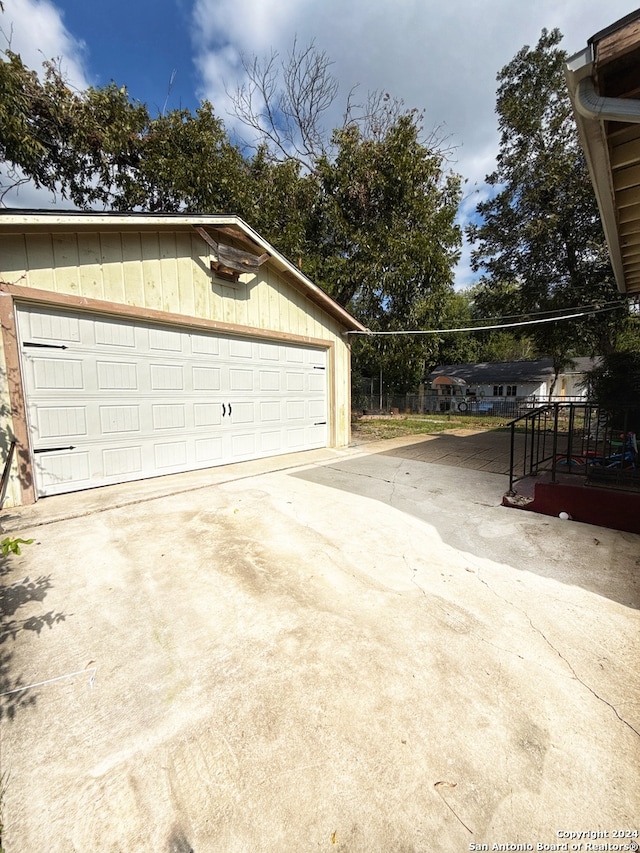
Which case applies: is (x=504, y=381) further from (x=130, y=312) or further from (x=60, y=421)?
(x=60, y=421)

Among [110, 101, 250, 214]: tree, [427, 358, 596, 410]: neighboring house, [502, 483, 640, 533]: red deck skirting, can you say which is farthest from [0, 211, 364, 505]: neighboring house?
[427, 358, 596, 410]: neighboring house

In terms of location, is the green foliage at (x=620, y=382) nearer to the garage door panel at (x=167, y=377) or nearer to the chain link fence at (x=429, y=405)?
the garage door panel at (x=167, y=377)

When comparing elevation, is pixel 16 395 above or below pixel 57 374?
below

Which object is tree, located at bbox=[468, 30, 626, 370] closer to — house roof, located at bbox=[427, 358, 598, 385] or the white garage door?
the white garage door

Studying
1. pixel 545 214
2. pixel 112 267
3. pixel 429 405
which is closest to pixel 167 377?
pixel 112 267

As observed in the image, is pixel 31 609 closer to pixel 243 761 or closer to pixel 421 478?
pixel 243 761

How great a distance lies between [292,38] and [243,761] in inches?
640

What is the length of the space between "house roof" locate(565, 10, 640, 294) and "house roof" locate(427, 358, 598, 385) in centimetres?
2576

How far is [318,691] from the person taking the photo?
1.66 m

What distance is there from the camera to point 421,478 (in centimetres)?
557

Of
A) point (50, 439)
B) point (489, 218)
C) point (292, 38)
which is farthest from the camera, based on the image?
point (489, 218)

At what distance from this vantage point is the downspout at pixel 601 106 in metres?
1.74

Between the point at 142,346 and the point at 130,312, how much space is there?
1.58ft

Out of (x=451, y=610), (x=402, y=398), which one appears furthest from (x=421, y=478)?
(x=402, y=398)
